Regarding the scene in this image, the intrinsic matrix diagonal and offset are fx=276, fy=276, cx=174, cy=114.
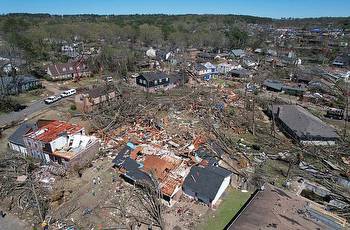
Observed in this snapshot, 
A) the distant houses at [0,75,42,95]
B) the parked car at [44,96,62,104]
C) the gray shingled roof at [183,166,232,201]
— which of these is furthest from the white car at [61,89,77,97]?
the gray shingled roof at [183,166,232,201]

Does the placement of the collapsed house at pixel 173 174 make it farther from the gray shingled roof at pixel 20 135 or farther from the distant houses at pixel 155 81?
the distant houses at pixel 155 81

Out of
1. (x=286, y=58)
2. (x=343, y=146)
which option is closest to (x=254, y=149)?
(x=343, y=146)

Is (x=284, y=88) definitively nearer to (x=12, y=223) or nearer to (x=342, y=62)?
(x=342, y=62)

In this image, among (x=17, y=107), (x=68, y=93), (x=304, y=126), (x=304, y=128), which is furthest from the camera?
(x=68, y=93)

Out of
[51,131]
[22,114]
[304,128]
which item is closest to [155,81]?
[22,114]

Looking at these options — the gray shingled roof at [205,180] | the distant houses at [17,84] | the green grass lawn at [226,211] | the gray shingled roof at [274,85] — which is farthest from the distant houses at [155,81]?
the green grass lawn at [226,211]
